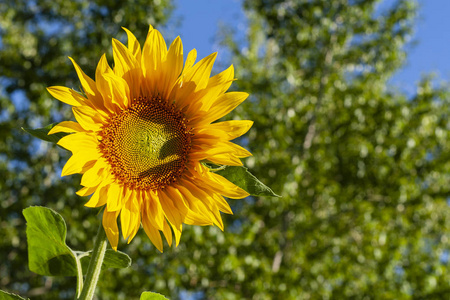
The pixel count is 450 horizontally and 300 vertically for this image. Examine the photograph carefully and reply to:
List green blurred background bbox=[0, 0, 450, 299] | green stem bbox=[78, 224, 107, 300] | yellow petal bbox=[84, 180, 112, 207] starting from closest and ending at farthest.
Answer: green stem bbox=[78, 224, 107, 300]
yellow petal bbox=[84, 180, 112, 207]
green blurred background bbox=[0, 0, 450, 299]

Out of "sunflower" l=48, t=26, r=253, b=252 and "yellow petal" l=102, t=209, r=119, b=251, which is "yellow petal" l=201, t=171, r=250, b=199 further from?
"yellow petal" l=102, t=209, r=119, b=251

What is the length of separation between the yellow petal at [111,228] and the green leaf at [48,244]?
0.07 metres

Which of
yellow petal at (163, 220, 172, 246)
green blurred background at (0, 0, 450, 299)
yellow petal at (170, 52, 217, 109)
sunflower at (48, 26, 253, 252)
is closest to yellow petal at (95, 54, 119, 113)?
sunflower at (48, 26, 253, 252)

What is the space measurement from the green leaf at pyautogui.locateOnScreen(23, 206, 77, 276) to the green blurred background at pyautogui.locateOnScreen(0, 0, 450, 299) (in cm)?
294

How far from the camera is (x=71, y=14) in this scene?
5324 millimetres

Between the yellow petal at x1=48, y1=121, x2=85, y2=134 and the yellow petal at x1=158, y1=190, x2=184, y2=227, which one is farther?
the yellow petal at x1=158, y1=190, x2=184, y2=227

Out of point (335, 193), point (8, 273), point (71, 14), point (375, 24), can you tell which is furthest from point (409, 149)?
point (8, 273)

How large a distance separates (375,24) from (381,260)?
6.81 ft

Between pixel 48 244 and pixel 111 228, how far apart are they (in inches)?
5.6

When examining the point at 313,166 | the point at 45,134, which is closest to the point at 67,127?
the point at 45,134

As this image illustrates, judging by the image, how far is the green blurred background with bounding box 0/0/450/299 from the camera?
3.96 m

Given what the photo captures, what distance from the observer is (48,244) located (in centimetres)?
80

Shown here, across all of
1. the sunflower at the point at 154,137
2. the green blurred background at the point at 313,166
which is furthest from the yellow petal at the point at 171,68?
the green blurred background at the point at 313,166

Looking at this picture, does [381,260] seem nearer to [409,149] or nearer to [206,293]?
Answer: [409,149]
